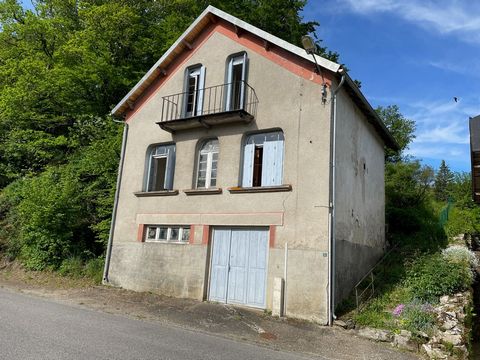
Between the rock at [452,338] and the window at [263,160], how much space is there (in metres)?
5.41

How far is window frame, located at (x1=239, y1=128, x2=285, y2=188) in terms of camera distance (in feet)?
36.2

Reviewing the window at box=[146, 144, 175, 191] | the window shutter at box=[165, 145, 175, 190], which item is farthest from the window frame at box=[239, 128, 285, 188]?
the window at box=[146, 144, 175, 191]

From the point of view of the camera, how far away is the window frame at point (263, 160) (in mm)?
11039

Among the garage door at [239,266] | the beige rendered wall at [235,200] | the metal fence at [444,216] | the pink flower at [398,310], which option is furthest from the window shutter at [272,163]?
the metal fence at [444,216]

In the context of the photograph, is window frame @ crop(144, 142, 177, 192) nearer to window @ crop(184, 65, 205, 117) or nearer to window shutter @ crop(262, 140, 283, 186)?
window @ crop(184, 65, 205, 117)

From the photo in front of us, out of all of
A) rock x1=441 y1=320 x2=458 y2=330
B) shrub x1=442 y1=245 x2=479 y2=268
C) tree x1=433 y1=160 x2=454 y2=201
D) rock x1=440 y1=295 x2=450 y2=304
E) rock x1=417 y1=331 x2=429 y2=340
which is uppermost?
tree x1=433 y1=160 x2=454 y2=201

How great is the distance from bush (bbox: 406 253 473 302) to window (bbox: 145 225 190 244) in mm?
6880

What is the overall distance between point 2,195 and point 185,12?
14.8 m

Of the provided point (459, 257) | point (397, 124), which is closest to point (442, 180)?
point (397, 124)

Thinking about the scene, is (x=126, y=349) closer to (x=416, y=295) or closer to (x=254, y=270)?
(x=254, y=270)

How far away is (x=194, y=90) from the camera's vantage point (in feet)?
44.3

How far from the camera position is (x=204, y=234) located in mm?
11719

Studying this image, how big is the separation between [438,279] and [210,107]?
850cm

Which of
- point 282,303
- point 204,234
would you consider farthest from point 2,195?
point 282,303
